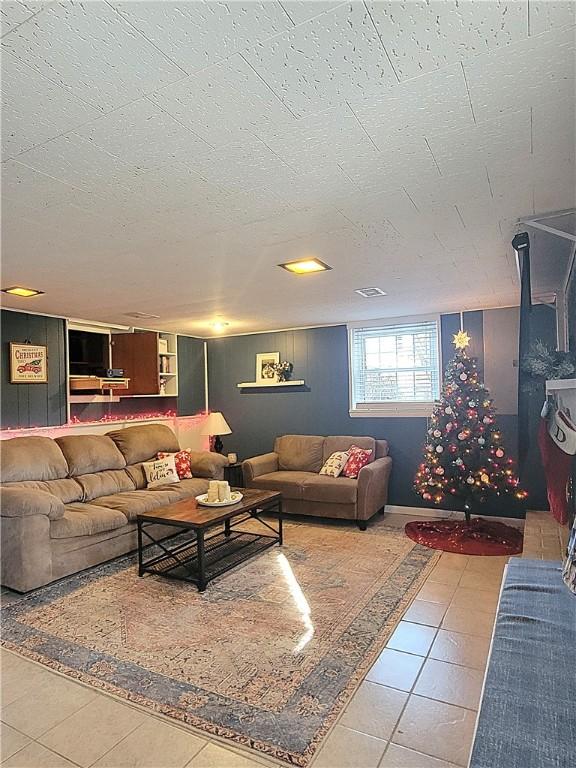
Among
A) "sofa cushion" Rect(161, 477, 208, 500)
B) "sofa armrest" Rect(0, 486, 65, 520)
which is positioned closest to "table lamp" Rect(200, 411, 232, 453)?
"sofa cushion" Rect(161, 477, 208, 500)

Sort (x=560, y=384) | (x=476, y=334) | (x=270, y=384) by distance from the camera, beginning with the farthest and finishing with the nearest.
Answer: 1. (x=270, y=384)
2. (x=476, y=334)
3. (x=560, y=384)

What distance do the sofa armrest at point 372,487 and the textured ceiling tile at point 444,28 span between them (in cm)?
392

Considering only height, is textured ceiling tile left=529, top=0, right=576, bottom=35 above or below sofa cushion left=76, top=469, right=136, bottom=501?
above

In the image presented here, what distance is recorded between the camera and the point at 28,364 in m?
4.50

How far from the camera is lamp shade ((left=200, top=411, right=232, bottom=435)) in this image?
6.06m

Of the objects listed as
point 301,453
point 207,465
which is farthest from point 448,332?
point 207,465

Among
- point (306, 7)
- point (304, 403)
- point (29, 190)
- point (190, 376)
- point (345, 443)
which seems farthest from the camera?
point (190, 376)

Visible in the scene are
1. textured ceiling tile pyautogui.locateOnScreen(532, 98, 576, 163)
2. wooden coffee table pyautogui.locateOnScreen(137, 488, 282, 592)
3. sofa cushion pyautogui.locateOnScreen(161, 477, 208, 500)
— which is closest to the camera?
textured ceiling tile pyautogui.locateOnScreen(532, 98, 576, 163)

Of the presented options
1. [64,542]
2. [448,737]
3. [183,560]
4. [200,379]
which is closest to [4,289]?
[64,542]

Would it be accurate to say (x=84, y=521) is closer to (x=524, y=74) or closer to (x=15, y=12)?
(x=15, y=12)

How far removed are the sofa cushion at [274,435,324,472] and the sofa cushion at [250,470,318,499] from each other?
19 cm

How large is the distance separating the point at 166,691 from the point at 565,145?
277 centimetres

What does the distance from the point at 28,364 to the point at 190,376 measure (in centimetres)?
229

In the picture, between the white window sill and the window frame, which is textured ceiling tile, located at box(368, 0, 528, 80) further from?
the white window sill
